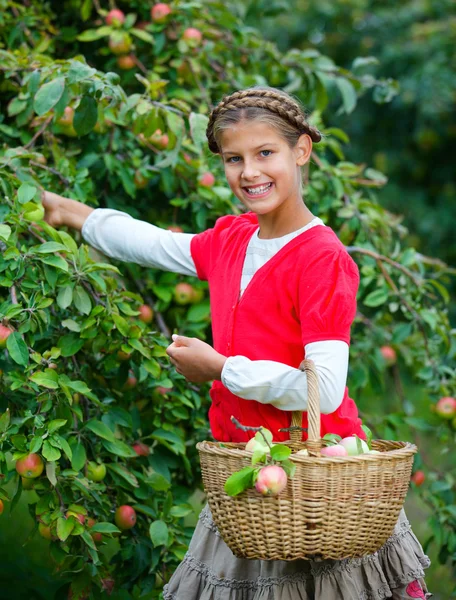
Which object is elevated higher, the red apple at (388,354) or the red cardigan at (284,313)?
the red cardigan at (284,313)

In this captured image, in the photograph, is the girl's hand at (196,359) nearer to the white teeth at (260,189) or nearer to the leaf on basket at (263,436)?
the leaf on basket at (263,436)

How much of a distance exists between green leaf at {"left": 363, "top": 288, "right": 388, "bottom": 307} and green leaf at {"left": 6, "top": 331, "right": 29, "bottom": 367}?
3.91ft

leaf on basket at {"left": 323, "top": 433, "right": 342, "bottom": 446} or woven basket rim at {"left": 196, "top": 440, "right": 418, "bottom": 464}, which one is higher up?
woven basket rim at {"left": 196, "top": 440, "right": 418, "bottom": 464}

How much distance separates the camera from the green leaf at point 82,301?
1.87 meters

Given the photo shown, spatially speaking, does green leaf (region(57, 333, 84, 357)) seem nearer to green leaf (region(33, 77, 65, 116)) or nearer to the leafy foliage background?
the leafy foliage background

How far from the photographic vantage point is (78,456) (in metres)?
1.89

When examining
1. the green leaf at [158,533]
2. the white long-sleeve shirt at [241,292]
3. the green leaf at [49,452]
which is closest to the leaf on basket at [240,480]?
the white long-sleeve shirt at [241,292]

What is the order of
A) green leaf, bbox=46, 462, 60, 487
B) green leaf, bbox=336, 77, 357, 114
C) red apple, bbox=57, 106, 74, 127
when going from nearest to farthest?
1. green leaf, bbox=46, 462, 60, 487
2. red apple, bbox=57, 106, 74, 127
3. green leaf, bbox=336, 77, 357, 114

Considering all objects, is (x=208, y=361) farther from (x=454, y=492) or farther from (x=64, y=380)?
(x=454, y=492)

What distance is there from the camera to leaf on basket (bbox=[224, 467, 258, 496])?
1401mm

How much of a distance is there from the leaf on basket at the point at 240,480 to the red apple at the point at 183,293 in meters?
1.03

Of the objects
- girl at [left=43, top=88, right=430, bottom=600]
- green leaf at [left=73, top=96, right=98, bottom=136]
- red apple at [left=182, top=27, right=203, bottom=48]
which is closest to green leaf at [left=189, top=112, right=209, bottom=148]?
green leaf at [left=73, top=96, right=98, bottom=136]

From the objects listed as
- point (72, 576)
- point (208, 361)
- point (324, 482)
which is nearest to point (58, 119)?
point (208, 361)

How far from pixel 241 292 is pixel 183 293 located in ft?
2.34
